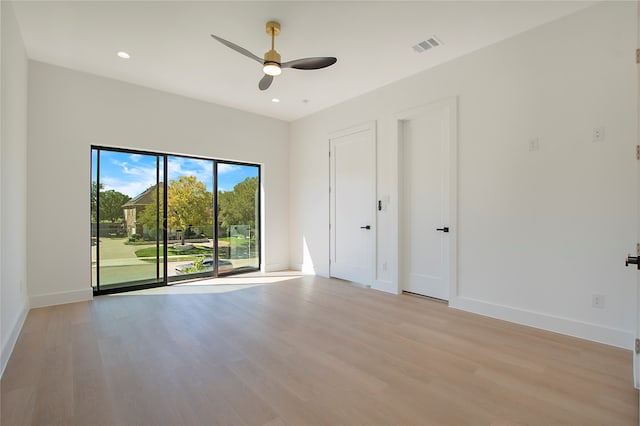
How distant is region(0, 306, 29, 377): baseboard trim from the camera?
91.0 inches

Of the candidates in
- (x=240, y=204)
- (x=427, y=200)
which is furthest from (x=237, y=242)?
(x=427, y=200)

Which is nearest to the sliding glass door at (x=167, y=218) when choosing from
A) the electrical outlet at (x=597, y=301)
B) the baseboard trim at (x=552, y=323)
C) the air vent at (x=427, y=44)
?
the air vent at (x=427, y=44)

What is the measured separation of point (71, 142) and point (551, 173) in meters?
5.71

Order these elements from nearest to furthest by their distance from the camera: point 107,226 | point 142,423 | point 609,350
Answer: point 142,423, point 609,350, point 107,226

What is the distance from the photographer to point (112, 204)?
4.45 meters

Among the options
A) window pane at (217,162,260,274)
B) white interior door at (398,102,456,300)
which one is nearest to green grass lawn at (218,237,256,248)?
window pane at (217,162,260,274)

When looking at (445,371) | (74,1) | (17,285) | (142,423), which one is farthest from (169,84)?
(445,371)

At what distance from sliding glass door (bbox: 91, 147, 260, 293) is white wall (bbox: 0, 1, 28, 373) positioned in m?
0.90

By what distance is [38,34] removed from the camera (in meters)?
3.21

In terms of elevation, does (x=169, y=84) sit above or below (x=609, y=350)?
above

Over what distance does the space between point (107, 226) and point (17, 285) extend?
1.41 m

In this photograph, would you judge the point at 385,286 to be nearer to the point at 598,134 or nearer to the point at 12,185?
the point at 598,134

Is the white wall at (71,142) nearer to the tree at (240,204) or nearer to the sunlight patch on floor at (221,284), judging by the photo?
the sunlight patch on floor at (221,284)

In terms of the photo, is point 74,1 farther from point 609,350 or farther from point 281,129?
point 609,350
